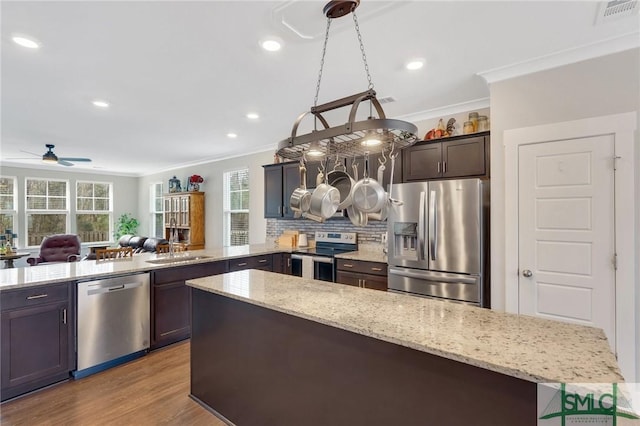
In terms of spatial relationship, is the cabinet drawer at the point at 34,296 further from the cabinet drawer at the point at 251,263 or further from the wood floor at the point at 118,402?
the cabinet drawer at the point at 251,263

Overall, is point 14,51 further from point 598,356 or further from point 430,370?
point 598,356

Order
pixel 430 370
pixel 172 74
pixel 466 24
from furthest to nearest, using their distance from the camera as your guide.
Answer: pixel 172 74 → pixel 466 24 → pixel 430 370

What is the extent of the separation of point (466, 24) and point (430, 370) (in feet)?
6.88

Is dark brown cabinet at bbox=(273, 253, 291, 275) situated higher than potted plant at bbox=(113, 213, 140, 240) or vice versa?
potted plant at bbox=(113, 213, 140, 240)

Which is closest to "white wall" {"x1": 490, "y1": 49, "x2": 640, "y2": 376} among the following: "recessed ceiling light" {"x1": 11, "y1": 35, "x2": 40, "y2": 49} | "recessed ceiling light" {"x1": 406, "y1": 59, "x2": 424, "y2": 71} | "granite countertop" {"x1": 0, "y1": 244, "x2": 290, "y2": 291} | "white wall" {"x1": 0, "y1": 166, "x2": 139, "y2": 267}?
"recessed ceiling light" {"x1": 406, "y1": 59, "x2": 424, "y2": 71}

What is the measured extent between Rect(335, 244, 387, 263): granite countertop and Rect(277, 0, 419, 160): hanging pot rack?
82.6 inches

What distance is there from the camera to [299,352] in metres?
1.67

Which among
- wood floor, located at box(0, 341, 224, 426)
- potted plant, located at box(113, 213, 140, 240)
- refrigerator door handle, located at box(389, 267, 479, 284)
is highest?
potted plant, located at box(113, 213, 140, 240)

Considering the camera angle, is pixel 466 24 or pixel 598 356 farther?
pixel 466 24

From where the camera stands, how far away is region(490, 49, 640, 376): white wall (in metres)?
2.29

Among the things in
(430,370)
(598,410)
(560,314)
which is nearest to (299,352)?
(430,370)

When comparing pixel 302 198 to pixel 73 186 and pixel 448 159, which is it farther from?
pixel 73 186

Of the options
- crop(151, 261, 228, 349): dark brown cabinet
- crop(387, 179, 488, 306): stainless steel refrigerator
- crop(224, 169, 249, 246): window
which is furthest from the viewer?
crop(224, 169, 249, 246): window

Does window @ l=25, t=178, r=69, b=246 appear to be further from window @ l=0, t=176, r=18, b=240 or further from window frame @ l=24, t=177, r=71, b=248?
window @ l=0, t=176, r=18, b=240
